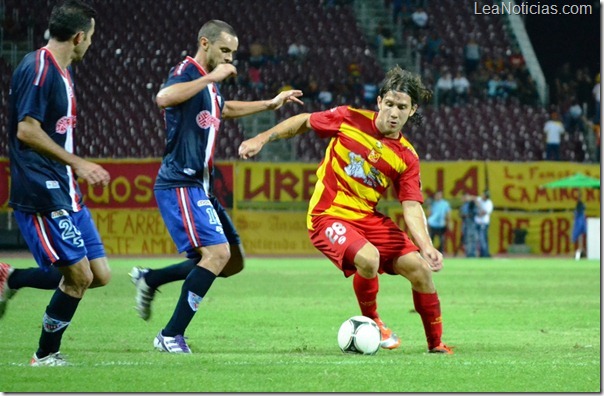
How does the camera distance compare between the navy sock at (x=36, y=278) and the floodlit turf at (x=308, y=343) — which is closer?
the floodlit turf at (x=308, y=343)

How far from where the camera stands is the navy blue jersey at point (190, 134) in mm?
7840

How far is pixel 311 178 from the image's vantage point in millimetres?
27672

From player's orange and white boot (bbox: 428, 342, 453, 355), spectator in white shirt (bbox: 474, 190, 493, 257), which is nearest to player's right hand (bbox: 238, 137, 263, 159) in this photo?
player's orange and white boot (bbox: 428, 342, 453, 355)

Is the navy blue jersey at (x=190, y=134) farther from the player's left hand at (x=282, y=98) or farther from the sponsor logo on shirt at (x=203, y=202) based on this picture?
the player's left hand at (x=282, y=98)

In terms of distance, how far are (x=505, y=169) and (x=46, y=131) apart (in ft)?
75.0

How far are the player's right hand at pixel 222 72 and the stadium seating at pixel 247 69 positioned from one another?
24.3ft

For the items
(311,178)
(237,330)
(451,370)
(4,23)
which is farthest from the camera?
(311,178)

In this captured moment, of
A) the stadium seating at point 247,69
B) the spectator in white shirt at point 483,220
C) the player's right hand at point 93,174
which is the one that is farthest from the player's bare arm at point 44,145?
the spectator in white shirt at point 483,220

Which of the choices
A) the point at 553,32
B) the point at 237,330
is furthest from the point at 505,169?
the point at 237,330

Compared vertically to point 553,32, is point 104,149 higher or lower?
lower

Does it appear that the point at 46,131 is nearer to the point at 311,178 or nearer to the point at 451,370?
the point at 451,370

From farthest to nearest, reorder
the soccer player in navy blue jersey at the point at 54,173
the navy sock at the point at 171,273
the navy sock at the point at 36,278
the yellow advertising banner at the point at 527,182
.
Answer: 1. the yellow advertising banner at the point at 527,182
2. the navy sock at the point at 171,273
3. the navy sock at the point at 36,278
4. the soccer player in navy blue jersey at the point at 54,173

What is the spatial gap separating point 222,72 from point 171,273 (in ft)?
6.09

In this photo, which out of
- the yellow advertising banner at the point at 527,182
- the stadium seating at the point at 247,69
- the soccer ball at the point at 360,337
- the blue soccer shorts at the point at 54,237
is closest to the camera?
the blue soccer shorts at the point at 54,237
